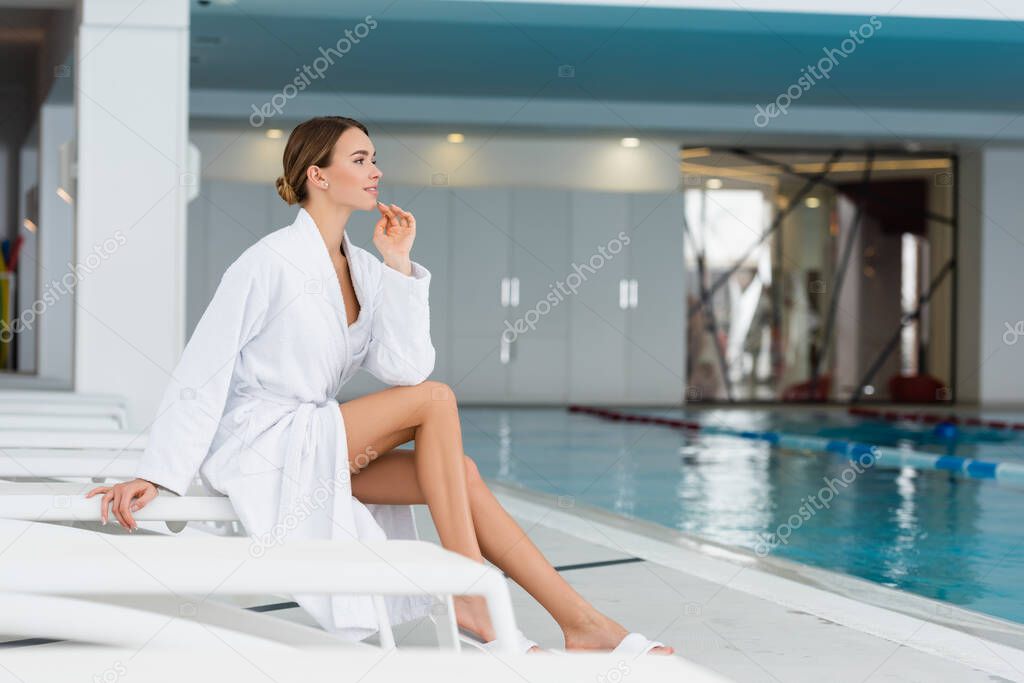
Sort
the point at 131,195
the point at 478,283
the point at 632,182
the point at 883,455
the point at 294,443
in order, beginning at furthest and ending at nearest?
the point at 632,182, the point at 478,283, the point at 883,455, the point at 131,195, the point at 294,443

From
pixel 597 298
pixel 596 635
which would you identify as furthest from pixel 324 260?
pixel 597 298

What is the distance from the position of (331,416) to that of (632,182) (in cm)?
1137

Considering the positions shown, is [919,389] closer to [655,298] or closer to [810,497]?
[655,298]

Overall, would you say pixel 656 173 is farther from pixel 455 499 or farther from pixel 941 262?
pixel 455 499

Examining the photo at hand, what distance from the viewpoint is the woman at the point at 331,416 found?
78.2 inches

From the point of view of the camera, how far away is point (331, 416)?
6.75 ft

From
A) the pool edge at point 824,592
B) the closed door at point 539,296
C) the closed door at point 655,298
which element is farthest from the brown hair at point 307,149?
the closed door at point 655,298

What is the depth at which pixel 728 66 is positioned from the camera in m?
9.51

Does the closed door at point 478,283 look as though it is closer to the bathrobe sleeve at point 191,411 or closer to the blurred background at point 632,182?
the blurred background at point 632,182

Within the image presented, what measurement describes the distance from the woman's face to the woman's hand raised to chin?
1.6 inches

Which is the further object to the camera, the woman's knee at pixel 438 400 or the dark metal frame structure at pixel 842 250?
the dark metal frame structure at pixel 842 250

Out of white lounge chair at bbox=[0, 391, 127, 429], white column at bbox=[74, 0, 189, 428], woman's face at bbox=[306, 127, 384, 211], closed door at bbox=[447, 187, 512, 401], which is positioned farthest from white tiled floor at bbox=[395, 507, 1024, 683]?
closed door at bbox=[447, 187, 512, 401]

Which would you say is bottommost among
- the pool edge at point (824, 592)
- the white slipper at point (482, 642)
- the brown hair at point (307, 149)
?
the pool edge at point (824, 592)

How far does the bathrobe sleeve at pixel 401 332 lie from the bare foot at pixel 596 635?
1.83 ft
